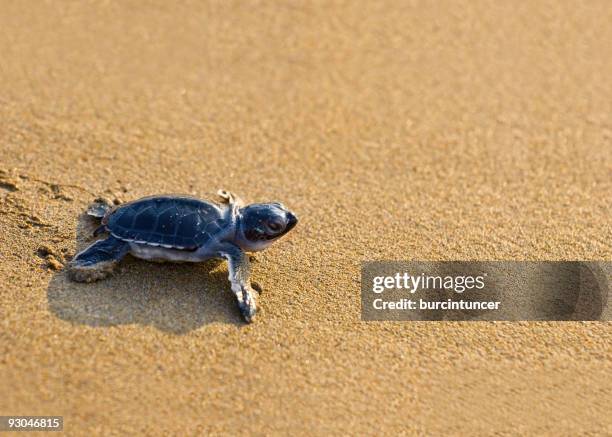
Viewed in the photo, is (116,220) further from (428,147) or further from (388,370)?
A: (428,147)

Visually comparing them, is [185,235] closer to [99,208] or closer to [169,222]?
[169,222]

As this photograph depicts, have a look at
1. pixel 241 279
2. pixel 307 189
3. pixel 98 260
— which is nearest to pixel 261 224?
pixel 241 279

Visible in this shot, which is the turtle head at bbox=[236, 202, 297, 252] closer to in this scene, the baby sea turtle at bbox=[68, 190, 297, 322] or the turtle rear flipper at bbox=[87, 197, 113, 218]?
the baby sea turtle at bbox=[68, 190, 297, 322]

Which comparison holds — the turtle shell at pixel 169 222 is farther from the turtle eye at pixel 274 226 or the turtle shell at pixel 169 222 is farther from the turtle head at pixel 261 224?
the turtle eye at pixel 274 226

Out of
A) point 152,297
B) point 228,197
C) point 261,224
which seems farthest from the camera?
point 228,197

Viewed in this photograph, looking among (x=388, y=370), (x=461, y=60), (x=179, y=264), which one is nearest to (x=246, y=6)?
(x=461, y=60)

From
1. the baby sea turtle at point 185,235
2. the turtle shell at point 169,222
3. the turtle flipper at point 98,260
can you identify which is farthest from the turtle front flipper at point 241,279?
the turtle flipper at point 98,260

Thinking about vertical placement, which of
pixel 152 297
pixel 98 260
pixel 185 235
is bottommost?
pixel 152 297
